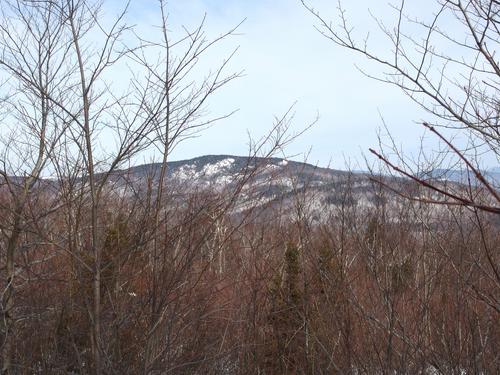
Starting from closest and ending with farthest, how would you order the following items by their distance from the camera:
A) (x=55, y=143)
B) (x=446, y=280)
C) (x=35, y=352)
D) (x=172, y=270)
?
(x=172, y=270), (x=55, y=143), (x=446, y=280), (x=35, y=352)

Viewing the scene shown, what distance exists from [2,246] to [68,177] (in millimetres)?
2367

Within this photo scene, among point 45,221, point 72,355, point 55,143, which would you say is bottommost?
point 72,355

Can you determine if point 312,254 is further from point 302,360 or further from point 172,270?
point 302,360

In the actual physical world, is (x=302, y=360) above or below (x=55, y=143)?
below

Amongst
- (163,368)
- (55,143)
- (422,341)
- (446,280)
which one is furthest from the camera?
(446,280)

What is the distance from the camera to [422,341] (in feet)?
16.3

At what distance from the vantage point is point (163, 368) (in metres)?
4.39

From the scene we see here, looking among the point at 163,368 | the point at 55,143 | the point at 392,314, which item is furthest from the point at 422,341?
the point at 55,143

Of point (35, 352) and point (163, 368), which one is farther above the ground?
point (163, 368)

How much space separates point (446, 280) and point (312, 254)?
1.63 metres

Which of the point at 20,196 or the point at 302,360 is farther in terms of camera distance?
the point at 302,360

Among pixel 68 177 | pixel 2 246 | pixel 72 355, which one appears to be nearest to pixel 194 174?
pixel 68 177

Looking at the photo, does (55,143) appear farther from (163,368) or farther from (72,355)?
(72,355)

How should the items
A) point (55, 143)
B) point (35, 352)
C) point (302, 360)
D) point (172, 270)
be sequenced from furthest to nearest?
point (302, 360) → point (35, 352) → point (55, 143) → point (172, 270)
